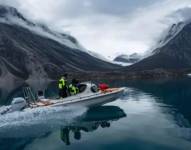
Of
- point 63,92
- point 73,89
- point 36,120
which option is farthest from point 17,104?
point 73,89

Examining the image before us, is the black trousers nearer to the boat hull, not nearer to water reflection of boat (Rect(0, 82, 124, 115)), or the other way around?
water reflection of boat (Rect(0, 82, 124, 115))

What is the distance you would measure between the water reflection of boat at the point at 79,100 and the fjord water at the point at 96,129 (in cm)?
63

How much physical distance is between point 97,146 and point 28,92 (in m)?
12.6

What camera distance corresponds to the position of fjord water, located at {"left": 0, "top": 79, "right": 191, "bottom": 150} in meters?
24.4

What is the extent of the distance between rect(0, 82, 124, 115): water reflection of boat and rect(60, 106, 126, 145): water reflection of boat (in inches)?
50.8

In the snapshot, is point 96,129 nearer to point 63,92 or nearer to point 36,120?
point 36,120

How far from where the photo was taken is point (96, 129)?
2925 cm

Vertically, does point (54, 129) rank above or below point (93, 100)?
below

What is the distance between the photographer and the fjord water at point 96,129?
2441cm

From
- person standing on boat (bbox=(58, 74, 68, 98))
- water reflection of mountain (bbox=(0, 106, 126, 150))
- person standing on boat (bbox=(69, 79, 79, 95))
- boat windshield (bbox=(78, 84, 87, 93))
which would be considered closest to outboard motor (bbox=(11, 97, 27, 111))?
water reflection of mountain (bbox=(0, 106, 126, 150))

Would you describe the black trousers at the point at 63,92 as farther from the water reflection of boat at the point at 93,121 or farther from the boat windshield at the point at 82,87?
the water reflection of boat at the point at 93,121

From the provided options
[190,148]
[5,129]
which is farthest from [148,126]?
[5,129]

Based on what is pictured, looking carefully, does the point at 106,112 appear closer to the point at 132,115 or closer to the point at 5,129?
the point at 132,115

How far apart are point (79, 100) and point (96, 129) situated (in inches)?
280
